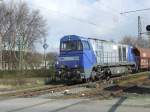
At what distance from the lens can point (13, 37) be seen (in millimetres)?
71250

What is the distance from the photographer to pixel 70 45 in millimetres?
30281

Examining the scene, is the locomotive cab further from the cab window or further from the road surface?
the road surface

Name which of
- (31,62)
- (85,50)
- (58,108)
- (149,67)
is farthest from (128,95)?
(31,62)

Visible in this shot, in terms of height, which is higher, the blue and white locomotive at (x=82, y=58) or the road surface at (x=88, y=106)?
the blue and white locomotive at (x=82, y=58)

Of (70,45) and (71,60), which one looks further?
(70,45)

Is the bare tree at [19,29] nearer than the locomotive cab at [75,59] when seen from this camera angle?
No

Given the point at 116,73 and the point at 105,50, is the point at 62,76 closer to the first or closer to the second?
the point at 105,50

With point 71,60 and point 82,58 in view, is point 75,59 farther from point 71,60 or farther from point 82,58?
point 82,58

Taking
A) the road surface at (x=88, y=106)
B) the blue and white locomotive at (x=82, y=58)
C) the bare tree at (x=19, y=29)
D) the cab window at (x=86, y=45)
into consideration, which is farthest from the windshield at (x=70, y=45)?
the bare tree at (x=19, y=29)

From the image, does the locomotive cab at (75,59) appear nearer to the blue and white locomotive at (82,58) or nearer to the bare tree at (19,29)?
the blue and white locomotive at (82,58)

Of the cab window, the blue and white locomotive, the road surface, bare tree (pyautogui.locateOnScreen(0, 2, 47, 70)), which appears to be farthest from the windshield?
bare tree (pyautogui.locateOnScreen(0, 2, 47, 70))

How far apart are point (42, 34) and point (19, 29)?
15.0 ft

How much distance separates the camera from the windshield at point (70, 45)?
97.6 feet

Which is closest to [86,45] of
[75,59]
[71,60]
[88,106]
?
[75,59]
